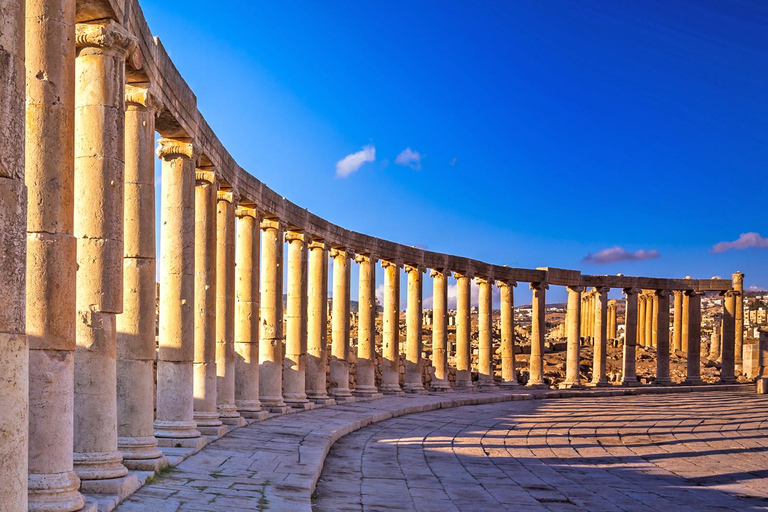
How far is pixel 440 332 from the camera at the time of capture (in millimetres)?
43938

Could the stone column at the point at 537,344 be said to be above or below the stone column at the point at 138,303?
below

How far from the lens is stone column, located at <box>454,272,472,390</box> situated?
45.3 metres

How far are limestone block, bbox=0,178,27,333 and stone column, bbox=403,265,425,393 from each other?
3418 cm

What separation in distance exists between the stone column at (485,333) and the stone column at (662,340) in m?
11.7

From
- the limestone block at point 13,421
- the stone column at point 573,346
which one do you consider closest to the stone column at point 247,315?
the limestone block at point 13,421

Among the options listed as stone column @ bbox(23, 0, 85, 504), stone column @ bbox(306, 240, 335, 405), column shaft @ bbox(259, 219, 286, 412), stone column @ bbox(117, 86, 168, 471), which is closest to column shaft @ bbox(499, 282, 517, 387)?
stone column @ bbox(306, 240, 335, 405)

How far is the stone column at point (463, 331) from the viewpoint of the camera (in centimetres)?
4534

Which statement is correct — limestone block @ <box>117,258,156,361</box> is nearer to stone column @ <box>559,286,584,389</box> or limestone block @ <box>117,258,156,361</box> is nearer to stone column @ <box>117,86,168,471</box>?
stone column @ <box>117,86,168,471</box>

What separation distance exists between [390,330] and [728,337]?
25.4 metres

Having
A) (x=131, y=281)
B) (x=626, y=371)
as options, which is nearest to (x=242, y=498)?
(x=131, y=281)

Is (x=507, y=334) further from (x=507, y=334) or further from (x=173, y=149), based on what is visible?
(x=173, y=149)

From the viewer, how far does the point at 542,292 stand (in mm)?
50688

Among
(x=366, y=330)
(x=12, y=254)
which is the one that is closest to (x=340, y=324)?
(x=366, y=330)

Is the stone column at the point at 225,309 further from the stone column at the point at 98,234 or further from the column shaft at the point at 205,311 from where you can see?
the stone column at the point at 98,234
